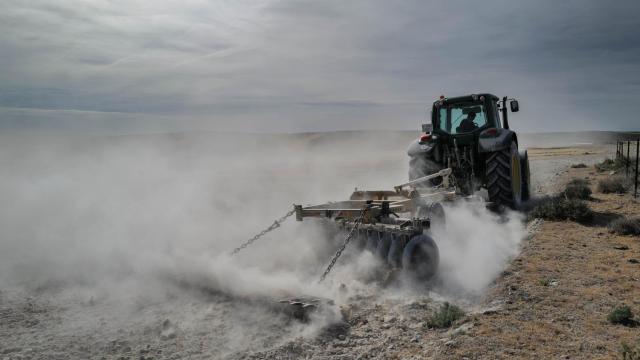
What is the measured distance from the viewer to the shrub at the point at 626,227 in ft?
27.9

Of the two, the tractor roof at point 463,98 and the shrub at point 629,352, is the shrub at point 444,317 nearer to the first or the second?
the shrub at point 629,352

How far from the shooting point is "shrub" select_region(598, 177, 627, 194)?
1396 cm

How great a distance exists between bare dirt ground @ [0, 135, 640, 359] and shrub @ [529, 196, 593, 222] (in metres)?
1.68

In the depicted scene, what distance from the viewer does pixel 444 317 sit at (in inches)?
191

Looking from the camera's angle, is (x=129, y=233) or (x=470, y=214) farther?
(x=470, y=214)

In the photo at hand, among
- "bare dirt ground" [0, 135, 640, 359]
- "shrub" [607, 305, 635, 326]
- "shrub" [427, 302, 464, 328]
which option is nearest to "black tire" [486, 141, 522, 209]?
"bare dirt ground" [0, 135, 640, 359]

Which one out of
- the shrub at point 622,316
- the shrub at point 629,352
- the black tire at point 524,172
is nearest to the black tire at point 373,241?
the shrub at point 622,316

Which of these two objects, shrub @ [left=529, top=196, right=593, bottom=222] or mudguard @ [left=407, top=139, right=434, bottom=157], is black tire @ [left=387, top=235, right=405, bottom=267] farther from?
shrub @ [left=529, top=196, right=593, bottom=222]

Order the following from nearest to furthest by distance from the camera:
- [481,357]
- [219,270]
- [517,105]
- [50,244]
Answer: [481,357] → [219,270] → [50,244] → [517,105]

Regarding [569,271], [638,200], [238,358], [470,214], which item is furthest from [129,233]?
[638,200]

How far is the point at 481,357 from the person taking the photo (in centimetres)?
409

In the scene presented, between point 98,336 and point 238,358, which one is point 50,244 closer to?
point 98,336

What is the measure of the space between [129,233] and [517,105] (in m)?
8.66

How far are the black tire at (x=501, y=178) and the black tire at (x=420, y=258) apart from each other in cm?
457
